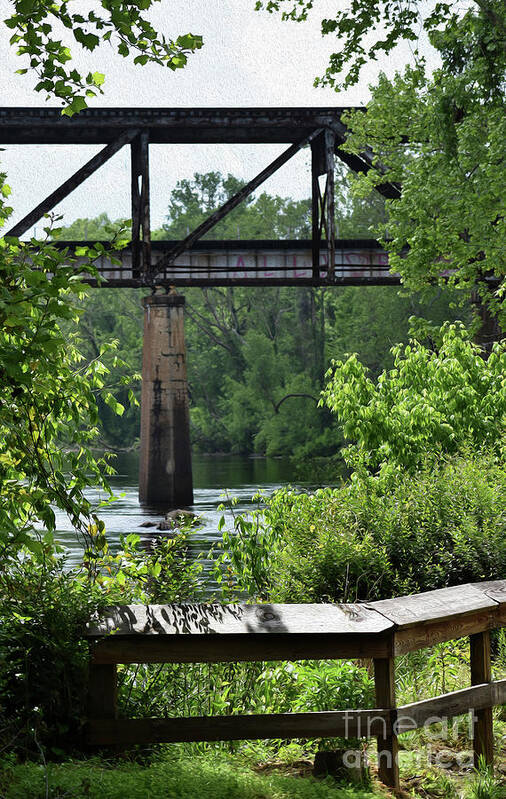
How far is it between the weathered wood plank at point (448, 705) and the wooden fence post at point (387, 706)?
6cm

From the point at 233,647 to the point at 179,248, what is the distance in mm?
31388

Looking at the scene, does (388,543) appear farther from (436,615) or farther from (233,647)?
(233,647)

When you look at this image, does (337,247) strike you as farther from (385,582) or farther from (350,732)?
(350,732)

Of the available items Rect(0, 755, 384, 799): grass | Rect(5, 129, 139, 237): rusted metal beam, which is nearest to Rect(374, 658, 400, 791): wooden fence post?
Rect(0, 755, 384, 799): grass

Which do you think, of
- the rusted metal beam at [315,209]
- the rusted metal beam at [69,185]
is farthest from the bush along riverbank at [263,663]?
the rusted metal beam at [315,209]

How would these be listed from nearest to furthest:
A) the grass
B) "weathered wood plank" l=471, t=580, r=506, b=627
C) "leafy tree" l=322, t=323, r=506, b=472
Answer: the grass → "weathered wood plank" l=471, t=580, r=506, b=627 → "leafy tree" l=322, t=323, r=506, b=472

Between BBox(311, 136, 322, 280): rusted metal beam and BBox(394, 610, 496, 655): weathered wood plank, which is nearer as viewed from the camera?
BBox(394, 610, 496, 655): weathered wood plank

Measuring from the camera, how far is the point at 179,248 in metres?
35.0

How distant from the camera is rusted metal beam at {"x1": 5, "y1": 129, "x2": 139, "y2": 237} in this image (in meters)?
30.3

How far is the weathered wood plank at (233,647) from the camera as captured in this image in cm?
429

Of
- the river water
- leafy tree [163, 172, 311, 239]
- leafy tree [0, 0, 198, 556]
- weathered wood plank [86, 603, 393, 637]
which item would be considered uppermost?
leafy tree [163, 172, 311, 239]

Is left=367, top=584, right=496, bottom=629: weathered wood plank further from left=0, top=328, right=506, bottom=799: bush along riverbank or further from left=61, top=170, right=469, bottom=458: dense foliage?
left=61, top=170, right=469, bottom=458: dense foliage

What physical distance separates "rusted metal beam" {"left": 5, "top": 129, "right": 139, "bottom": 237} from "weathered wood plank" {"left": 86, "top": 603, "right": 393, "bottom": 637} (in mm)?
25976

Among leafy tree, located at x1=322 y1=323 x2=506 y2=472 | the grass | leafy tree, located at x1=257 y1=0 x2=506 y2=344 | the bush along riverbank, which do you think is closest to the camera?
the grass
